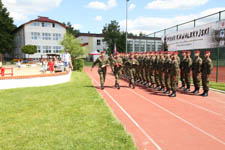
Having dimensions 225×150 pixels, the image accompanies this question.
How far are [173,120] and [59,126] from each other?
10.2 ft

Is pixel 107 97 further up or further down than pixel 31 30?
further down

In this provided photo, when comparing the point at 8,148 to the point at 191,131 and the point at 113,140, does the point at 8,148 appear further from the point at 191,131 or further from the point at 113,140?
the point at 191,131

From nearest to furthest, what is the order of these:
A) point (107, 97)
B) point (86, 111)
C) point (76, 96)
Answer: point (86, 111)
point (76, 96)
point (107, 97)

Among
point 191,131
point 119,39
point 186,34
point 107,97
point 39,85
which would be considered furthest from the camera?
point 119,39

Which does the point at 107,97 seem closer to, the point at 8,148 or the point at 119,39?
the point at 8,148

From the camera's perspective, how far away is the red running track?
3.79m

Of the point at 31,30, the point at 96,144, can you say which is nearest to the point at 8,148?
the point at 96,144

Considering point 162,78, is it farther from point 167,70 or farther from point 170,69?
point 170,69

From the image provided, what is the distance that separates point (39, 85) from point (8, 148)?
22.5 feet

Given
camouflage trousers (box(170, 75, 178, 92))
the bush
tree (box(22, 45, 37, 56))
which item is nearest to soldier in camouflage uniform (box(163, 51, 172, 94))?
camouflage trousers (box(170, 75, 178, 92))

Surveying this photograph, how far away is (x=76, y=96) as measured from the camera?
24.3ft

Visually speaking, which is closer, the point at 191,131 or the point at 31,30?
the point at 191,131

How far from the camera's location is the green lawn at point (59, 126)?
11.5 ft

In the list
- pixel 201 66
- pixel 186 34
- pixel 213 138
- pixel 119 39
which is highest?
pixel 119 39
